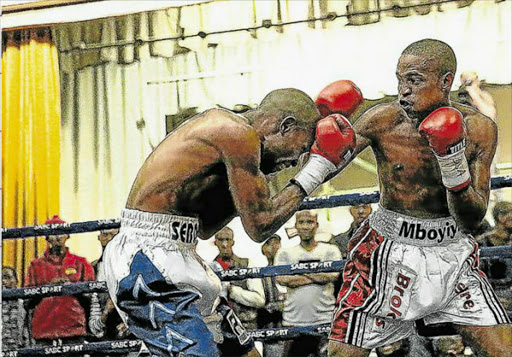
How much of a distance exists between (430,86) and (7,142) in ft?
10.9

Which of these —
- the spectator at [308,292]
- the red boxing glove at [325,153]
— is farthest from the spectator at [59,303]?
the red boxing glove at [325,153]

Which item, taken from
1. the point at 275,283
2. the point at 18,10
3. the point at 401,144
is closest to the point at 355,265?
A: the point at 401,144

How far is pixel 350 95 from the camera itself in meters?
3.10

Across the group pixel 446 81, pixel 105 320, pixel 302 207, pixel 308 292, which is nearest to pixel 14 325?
pixel 105 320

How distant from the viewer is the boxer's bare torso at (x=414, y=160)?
298 cm

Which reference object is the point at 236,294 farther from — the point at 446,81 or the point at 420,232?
the point at 446,81

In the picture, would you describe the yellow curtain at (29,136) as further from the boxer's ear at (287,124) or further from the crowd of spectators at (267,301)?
the boxer's ear at (287,124)

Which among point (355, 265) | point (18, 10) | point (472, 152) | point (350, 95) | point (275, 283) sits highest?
point (18, 10)

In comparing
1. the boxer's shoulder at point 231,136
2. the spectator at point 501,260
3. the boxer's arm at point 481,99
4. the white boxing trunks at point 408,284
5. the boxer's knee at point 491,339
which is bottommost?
the spectator at point 501,260

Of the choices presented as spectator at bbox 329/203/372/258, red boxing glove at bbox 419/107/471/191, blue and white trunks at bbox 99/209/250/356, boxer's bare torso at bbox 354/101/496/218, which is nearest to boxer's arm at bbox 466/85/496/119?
spectator at bbox 329/203/372/258

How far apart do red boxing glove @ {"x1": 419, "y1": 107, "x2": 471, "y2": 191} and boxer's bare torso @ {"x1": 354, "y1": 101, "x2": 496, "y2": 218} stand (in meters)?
0.16

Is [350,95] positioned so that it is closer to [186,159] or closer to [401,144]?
[401,144]

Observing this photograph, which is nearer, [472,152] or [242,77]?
[472,152]

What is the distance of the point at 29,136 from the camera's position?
5.62m
